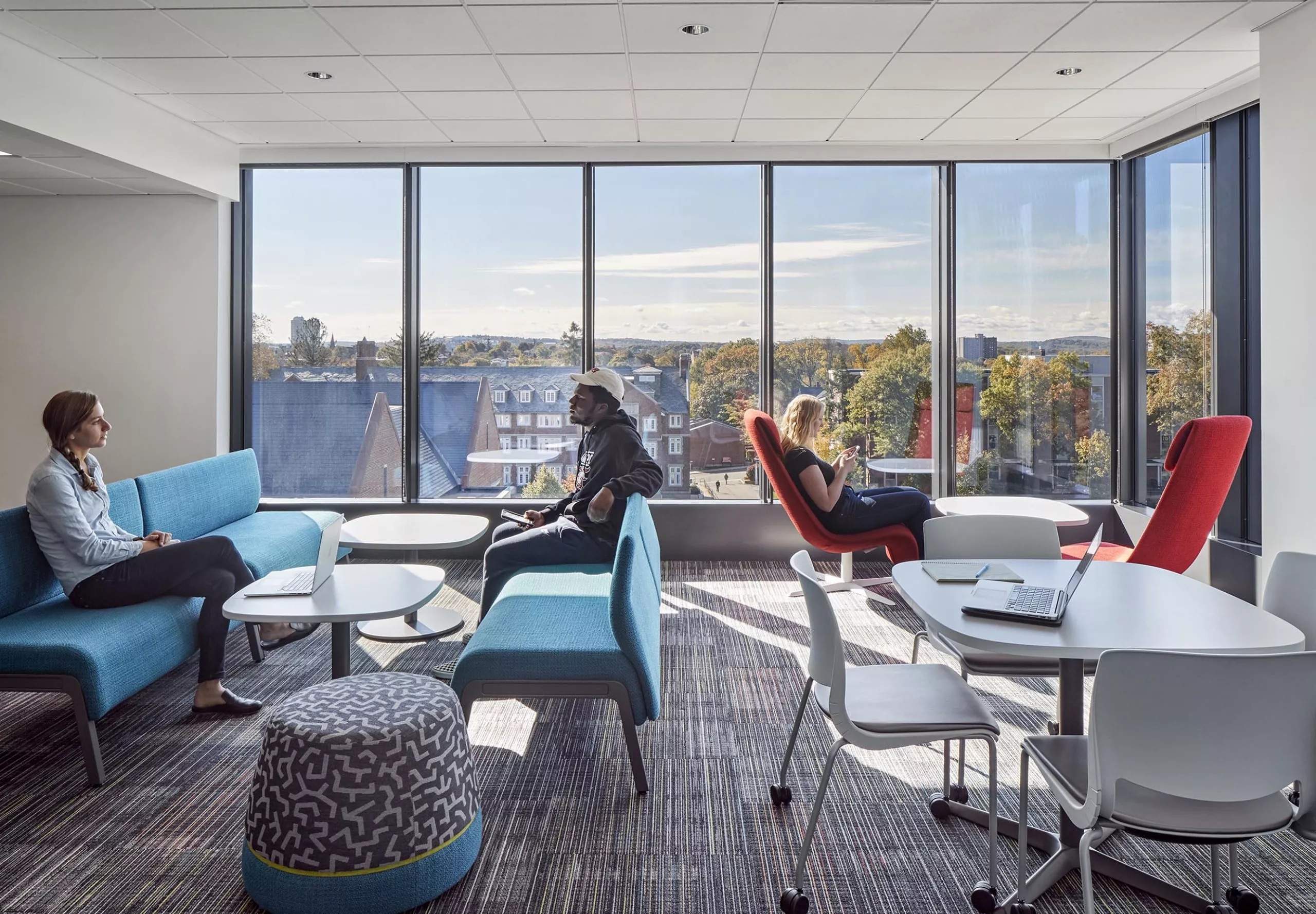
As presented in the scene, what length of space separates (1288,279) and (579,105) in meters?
3.82

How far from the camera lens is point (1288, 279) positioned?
392cm

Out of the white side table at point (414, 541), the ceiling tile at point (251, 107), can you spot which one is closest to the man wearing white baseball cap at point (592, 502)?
the white side table at point (414, 541)

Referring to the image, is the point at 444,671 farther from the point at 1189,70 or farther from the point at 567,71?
the point at 1189,70

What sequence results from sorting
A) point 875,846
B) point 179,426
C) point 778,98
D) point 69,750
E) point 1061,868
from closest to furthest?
1. point 1061,868
2. point 875,846
3. point 69,750
4. point 778,98
5. point 179,426

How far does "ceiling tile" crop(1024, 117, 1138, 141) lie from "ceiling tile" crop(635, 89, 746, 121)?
2127 mm

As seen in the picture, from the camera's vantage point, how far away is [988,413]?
21.0 feet

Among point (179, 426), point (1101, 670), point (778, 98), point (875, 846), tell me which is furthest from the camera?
point (179, 426)

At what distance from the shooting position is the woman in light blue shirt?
3426 millimetres

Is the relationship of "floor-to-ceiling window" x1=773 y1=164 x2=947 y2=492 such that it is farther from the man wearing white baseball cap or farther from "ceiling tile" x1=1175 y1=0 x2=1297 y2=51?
the man wearing white baseball cap

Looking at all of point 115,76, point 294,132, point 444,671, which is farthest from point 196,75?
point 444,671

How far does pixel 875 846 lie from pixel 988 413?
14.7ft

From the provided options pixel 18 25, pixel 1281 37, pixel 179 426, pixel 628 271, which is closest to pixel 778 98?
pixel 628 271

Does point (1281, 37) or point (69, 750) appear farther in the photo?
point (1281, 37)

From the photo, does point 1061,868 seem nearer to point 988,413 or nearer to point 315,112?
point 988,413
